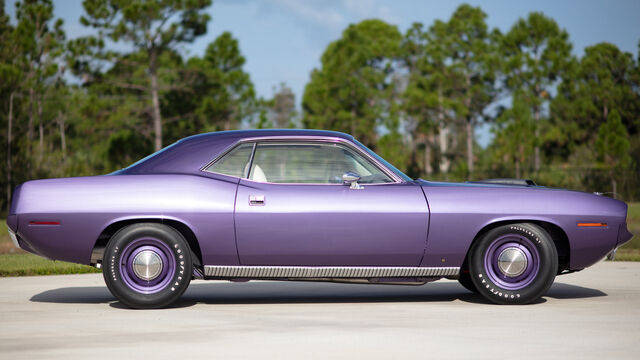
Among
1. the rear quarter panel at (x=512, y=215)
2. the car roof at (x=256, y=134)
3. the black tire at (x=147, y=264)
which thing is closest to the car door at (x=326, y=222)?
the rear quarter panel at (x=512, y=215)

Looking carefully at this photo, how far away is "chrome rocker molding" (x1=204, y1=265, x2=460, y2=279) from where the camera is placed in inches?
277

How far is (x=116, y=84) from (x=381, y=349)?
135 ft

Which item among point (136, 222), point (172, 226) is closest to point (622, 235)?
point (172, 226)

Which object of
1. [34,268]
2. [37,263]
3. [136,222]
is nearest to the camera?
[136,222]

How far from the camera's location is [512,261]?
7.28 metres

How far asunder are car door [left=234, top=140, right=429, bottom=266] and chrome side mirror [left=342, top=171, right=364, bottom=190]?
0.10 feet

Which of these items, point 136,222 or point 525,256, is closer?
point 136,222

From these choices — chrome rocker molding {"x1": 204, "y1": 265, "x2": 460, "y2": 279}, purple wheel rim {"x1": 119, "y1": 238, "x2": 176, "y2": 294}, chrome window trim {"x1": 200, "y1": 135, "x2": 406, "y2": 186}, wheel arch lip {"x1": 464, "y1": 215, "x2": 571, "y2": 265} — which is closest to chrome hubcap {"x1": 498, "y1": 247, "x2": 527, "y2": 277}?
wheel arch lip {"x1": 464, "y1": 215, "x2": 571, "y2": 265}

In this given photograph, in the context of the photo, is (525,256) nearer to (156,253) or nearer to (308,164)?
(308,164)

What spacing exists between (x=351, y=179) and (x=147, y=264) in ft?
6.20

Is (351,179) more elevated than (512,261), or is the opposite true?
(351,179)

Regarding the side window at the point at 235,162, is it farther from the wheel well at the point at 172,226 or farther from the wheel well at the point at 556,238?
the wheel well at the point at 556,238

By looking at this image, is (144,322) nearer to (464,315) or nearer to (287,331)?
(287,331)

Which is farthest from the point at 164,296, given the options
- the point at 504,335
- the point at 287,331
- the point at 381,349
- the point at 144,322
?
the point at 504,335
